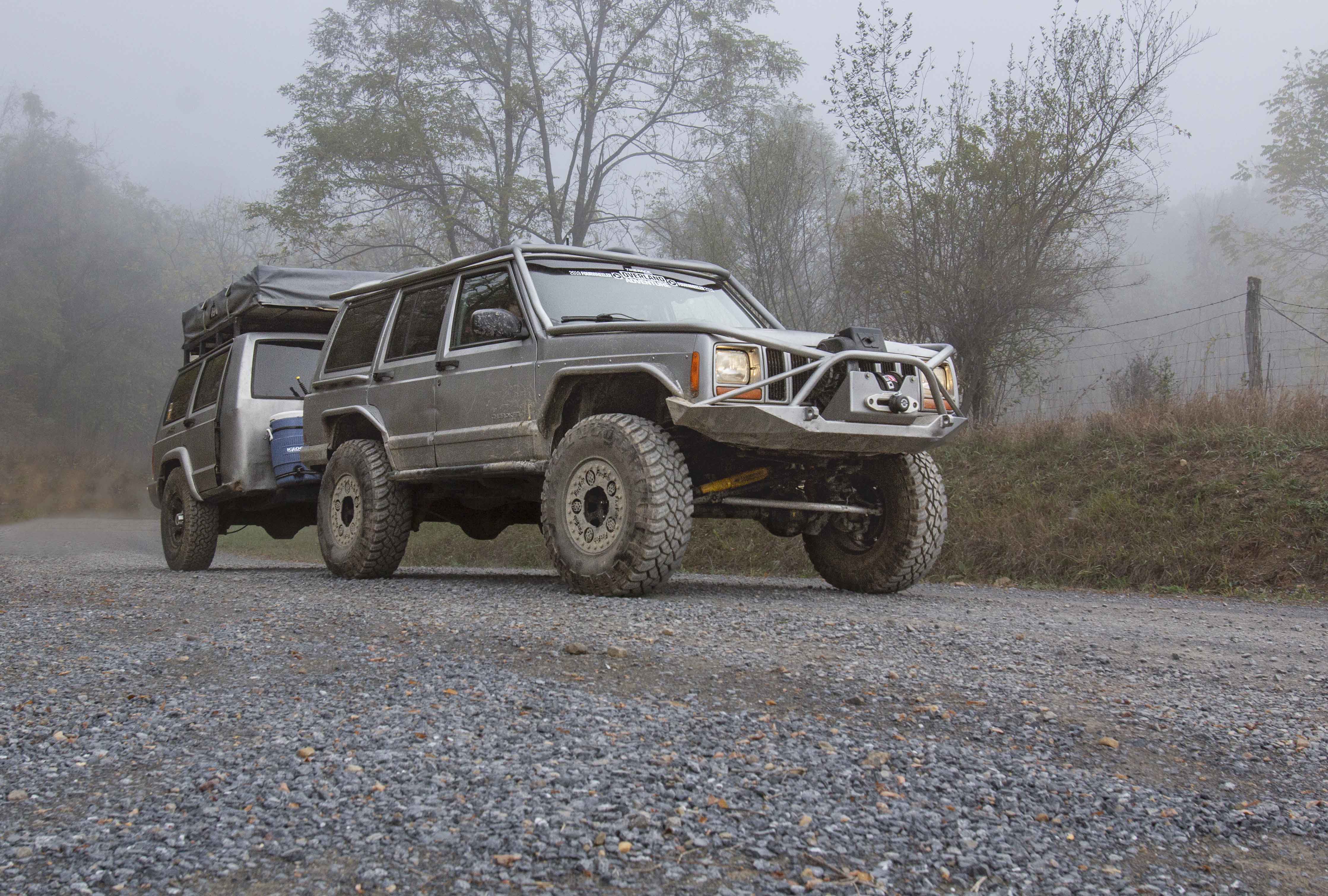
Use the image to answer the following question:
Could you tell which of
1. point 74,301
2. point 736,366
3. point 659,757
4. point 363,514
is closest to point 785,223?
point 363,514

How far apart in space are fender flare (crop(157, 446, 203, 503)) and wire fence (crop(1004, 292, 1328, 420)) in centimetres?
840

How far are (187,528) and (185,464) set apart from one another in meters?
0.57

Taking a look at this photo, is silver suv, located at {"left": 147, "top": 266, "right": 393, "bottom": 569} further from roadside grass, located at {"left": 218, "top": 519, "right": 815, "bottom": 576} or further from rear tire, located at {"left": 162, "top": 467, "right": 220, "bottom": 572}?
roadside grass, located at {"left": 218, "top": 519, "right": 815, "bottom": 576}

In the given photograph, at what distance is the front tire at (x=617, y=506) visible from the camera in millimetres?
5238

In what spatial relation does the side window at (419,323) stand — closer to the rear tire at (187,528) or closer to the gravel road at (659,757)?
the gravel road at (659,757)

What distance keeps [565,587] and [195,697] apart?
2.99 m

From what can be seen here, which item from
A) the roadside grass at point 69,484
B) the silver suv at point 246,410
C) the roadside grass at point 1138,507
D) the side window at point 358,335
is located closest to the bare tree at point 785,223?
the roadside grass at point 1138,507

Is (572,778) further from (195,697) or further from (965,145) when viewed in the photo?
(965,145)

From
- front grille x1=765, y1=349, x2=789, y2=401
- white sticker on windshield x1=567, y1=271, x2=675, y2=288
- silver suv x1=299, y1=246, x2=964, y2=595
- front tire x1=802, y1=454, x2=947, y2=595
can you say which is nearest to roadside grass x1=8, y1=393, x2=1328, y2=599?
front tire x1=802, y1=454, x2=947, y2=595

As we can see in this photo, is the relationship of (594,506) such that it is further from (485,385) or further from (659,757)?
(659,757)

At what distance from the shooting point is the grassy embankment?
799 cm

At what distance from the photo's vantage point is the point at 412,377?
6.98m

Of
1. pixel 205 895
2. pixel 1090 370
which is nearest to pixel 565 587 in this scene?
pixel 205 895

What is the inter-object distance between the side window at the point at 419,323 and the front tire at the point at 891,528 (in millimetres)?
2845
